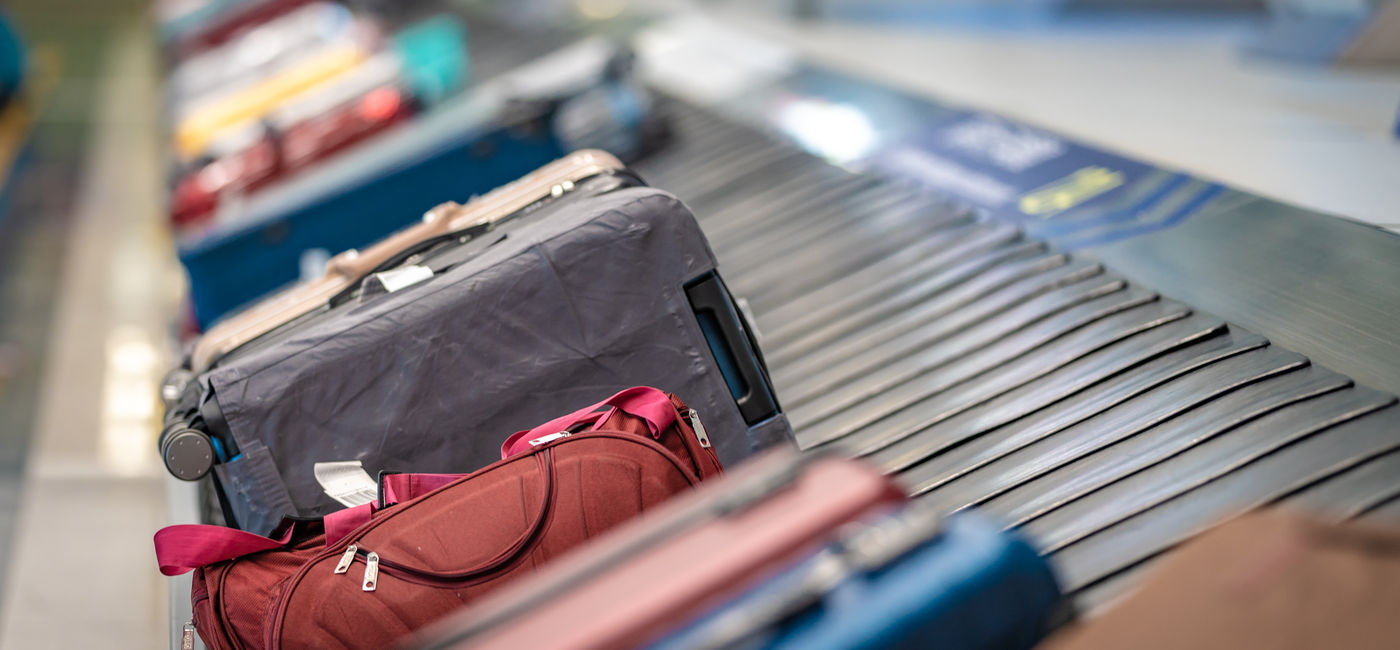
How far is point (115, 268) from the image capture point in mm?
5465

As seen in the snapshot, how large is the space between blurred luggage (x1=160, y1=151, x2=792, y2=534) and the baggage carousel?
477 millimetres

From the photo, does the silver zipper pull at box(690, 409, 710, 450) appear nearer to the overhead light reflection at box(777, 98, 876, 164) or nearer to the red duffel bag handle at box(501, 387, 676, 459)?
Result: the red duffel bag handle at box(501, 387, 676, 459)

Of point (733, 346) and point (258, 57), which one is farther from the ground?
point (258, 57)

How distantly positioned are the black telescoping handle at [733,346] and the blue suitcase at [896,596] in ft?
2.84

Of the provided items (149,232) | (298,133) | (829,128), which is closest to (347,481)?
(829,128)

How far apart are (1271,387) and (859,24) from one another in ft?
13.0

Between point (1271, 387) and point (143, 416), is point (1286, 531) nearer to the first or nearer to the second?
point (1271, 387)

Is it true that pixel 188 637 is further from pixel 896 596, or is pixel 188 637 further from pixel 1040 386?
pixel 1040 386

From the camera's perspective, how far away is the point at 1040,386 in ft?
7.18

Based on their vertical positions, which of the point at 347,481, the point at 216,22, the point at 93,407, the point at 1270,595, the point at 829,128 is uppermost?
the point at 216,22

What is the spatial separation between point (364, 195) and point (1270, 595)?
2823 mm

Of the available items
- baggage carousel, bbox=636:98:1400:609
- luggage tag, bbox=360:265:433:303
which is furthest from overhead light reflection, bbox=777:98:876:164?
luggage tag, bbox=360:265:433:303

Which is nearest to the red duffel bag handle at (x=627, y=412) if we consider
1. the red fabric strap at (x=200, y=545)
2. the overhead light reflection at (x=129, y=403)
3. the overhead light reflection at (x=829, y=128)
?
the red fabric strap at (x=200, y=545)

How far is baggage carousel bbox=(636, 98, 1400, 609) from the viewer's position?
5.66ft
